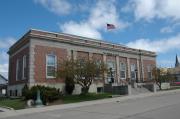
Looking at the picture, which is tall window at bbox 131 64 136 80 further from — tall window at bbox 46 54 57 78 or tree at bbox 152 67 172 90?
tall window at bbox 46 54 57 78

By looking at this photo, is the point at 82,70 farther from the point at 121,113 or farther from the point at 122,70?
the point at 122,70

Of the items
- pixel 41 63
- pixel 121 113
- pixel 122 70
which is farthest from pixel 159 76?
pixel 121 113

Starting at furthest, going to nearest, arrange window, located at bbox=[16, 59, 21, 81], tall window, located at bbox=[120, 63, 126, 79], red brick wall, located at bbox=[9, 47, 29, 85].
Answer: tall window, located at bbox=[120, 63, 126, 79], window, located at bbox=[16, 59, 21, 81], red brick wall, located at bbox=[9, 47, 29, 85]

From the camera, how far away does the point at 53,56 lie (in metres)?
33.2

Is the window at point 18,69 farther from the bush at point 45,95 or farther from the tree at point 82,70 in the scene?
the bush at point 45,95

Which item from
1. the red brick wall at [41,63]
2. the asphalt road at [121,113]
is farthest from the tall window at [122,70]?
the asphalt road at [121,113]

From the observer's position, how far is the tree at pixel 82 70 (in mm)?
27445

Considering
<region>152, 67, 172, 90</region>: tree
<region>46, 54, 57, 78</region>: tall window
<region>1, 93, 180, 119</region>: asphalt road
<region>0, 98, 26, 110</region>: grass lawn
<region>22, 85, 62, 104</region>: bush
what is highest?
<region>46, 54, 57, 78</region>: tall window

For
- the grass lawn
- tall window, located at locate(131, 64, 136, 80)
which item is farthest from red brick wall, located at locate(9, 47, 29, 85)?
tall window, located at locate(131, 64, 136, 80)

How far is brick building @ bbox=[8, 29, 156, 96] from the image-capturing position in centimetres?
3116

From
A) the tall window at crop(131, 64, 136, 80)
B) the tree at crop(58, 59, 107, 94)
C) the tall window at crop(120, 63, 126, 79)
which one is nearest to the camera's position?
the tree at crop(58, 59, 107, 94)

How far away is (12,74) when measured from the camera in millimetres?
37812

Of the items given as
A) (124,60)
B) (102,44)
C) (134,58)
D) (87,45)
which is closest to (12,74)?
(87,45)

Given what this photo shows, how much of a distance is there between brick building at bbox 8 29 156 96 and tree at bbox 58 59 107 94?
382 cm
